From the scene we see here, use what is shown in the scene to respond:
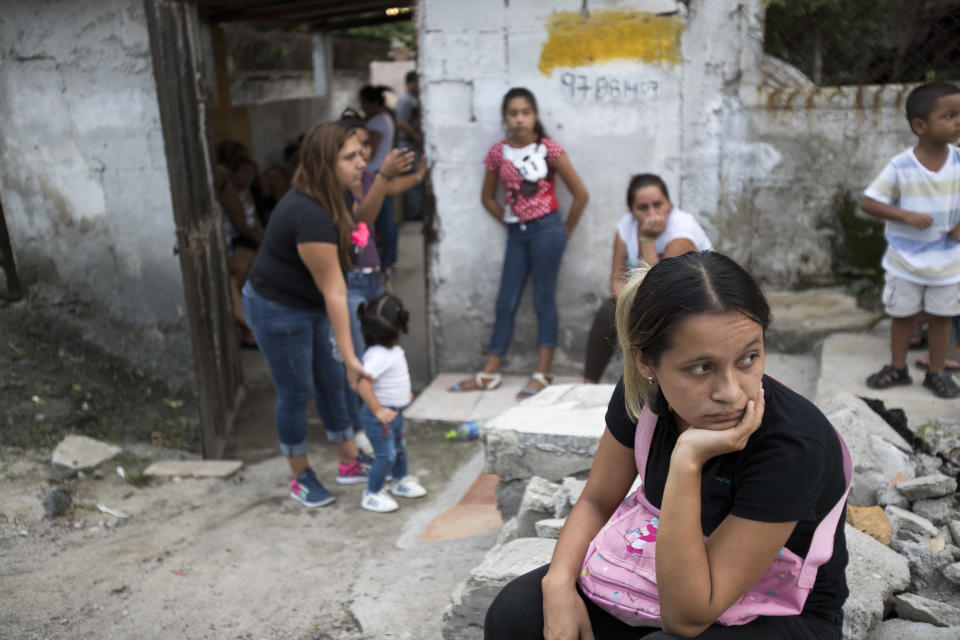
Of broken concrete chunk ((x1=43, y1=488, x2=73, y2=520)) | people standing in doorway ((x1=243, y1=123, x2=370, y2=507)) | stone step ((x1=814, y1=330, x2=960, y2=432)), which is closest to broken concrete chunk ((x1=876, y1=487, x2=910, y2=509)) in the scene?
stone step ((x1=814, y1=330, x2=960, y2=432))

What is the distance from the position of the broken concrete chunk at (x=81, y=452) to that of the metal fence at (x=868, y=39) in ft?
15.6

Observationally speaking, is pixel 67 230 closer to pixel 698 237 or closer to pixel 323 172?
pixel 323 172

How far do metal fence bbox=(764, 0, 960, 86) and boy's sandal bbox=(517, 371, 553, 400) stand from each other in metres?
2.55

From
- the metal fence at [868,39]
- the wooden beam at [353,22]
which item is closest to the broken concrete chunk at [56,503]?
the metal fence at [868,39]

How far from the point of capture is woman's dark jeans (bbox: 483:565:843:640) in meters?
1.70

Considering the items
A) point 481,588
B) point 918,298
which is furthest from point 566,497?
point 918,298

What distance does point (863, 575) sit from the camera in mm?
2543

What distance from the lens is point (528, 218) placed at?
522cm

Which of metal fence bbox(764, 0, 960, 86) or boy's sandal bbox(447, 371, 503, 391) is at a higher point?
metal fence bbox(764, 0, 960, 86)

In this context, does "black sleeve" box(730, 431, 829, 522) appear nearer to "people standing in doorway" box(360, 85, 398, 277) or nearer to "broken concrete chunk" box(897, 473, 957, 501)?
"broken concrete chunk" box(897, 473, 957, 501)

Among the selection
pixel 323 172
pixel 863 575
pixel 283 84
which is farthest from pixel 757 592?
pixel 283 84

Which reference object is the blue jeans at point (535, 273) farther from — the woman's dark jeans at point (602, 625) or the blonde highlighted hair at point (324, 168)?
the woman's dark jeans at point (602, 625)

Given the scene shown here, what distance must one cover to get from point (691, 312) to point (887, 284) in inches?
122

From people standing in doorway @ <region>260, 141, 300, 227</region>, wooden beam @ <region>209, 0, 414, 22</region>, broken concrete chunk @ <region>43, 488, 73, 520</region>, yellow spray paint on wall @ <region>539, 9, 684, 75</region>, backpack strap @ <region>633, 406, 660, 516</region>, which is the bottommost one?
broken concrete chunk @ <region>43, 488, 73, 520</region>
